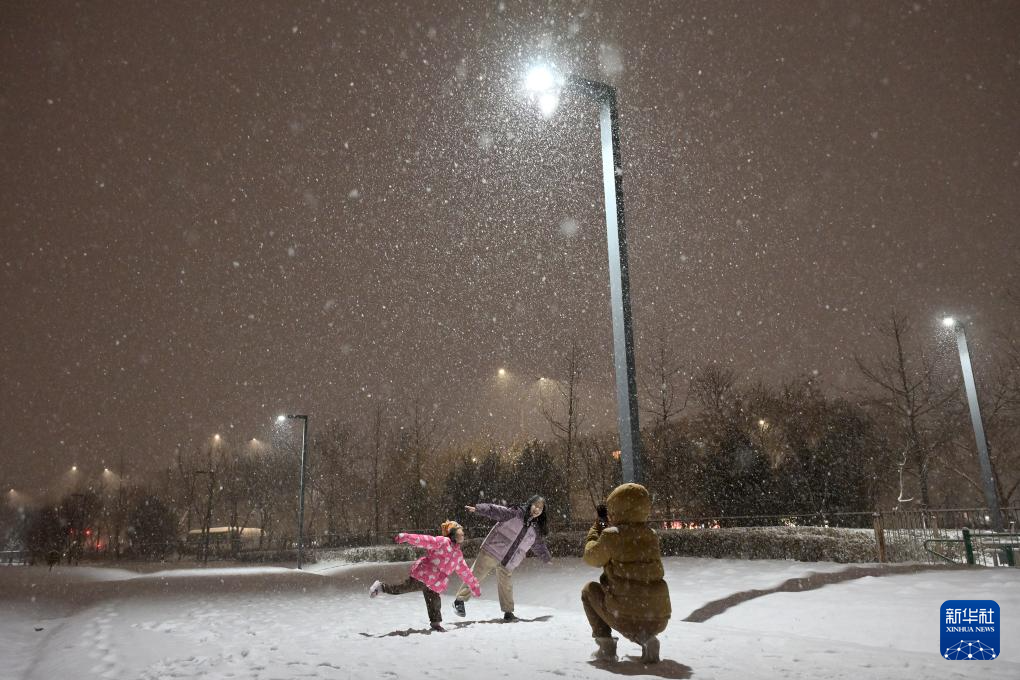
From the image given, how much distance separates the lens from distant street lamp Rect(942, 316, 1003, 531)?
19.6 meters

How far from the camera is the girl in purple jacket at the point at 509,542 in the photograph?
9344mm

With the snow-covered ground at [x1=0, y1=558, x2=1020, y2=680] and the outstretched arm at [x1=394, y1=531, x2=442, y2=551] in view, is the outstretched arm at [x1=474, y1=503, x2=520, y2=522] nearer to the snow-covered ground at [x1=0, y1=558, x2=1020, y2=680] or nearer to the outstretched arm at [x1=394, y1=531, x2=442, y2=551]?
the outstretched arm at [x1=394, y1=531, x2=442, y2=551]

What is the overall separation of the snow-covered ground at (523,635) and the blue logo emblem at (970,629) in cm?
13

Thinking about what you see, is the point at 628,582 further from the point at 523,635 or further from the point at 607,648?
the point at 523,635

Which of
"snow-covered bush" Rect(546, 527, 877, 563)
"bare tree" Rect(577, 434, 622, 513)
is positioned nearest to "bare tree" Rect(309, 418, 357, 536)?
"bare tree" Rect(577, 434, 622, 513)

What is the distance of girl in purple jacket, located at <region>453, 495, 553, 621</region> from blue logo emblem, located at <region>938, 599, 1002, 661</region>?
4.39 meters

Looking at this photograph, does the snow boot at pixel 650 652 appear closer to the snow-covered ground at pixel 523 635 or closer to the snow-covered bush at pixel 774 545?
the snow-covered ground at pixel 523 635

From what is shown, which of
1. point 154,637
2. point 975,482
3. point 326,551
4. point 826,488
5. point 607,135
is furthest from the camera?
point 326,551

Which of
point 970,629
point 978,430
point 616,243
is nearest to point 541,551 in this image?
point 616,243

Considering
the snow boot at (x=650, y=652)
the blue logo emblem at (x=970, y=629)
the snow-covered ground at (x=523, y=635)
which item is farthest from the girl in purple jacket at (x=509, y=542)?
the blue logo emblem at (x=970, y=629)

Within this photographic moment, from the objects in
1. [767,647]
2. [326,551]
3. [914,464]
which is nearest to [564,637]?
[767,647]

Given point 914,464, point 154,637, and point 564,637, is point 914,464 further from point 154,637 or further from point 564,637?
point 154,637

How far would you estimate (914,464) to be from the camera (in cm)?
3497

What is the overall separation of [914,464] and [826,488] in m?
5.08
